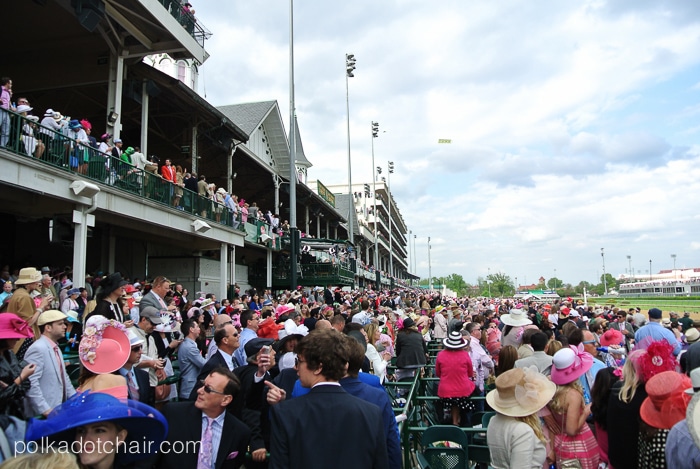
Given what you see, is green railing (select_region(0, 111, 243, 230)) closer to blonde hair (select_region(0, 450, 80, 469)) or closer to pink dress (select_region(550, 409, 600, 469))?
blonde hair (select_region(0, 450, 80, 469))

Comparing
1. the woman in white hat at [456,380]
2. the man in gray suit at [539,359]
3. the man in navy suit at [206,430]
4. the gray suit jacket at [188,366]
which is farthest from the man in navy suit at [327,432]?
the woman in white hat at [456,380]

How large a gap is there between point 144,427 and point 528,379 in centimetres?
284

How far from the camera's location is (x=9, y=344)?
4078mm

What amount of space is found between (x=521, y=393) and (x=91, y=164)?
38.0ft

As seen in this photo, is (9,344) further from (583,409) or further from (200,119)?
(200,119)

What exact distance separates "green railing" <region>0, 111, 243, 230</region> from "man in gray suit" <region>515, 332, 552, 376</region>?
9.85m

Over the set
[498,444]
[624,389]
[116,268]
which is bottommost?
[498,444]

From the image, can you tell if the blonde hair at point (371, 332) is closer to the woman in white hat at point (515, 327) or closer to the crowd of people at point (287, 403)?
the crowd of people at point (287, 403)

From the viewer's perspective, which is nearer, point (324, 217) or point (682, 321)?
point (682, 321)

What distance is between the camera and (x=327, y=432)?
9.16ft

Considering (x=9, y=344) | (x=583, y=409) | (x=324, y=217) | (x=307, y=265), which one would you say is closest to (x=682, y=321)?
(x=583, y=409)

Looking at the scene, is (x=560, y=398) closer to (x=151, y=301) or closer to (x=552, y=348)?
(x=552, y=348)

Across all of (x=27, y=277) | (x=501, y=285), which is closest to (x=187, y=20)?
(x=27, y=277)

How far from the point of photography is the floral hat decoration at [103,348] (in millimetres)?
3982
